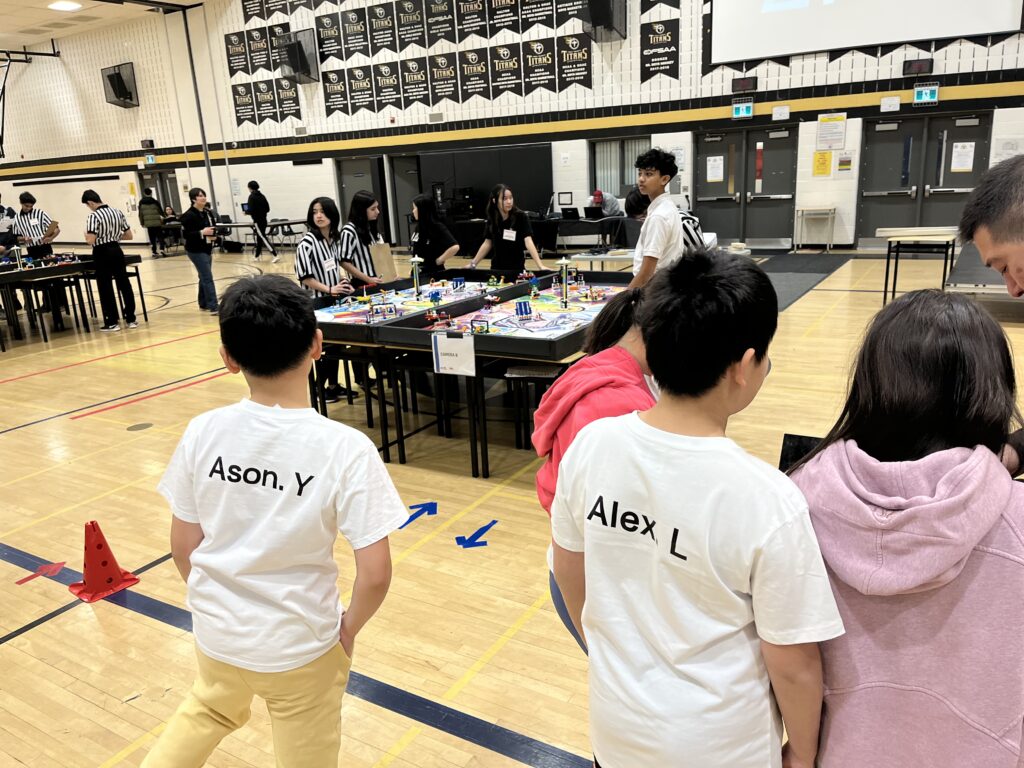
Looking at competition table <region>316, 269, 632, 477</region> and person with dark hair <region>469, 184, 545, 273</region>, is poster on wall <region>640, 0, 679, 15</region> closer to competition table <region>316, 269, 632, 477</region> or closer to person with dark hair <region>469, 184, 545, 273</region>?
person with dark hair <region>469, 184, 545, 273</region>

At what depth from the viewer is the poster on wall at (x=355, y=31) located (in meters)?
14.5

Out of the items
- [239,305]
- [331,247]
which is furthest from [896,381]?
[331,247]

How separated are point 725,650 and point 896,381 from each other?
1.45 feet

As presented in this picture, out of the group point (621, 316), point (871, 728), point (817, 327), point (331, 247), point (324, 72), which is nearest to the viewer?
point (871, 728)

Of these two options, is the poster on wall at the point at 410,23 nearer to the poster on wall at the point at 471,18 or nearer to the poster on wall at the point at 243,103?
the poster on wall at the point at 471,18

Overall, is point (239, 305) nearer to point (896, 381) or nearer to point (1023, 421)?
point (896, 381)

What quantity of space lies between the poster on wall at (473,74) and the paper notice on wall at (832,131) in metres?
5.89

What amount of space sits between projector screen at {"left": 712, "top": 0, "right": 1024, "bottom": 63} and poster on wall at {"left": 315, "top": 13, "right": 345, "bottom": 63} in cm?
759

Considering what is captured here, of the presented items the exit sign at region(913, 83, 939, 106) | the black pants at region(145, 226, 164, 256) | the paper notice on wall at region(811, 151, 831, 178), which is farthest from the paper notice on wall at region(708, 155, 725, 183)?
the black pants at region(145, 226, 164, 256)

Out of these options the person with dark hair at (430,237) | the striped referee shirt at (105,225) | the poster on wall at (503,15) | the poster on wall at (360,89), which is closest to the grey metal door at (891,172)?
the poster on wall at (503,15)

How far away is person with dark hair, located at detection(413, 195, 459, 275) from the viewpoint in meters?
6.53

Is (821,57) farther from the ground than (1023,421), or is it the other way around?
(821,57)

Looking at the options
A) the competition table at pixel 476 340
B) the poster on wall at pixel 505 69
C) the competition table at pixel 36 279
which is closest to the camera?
the competition table at pixel 476 340

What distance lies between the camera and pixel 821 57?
36.2 ft
